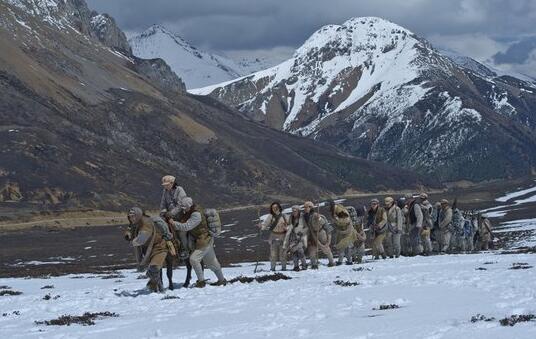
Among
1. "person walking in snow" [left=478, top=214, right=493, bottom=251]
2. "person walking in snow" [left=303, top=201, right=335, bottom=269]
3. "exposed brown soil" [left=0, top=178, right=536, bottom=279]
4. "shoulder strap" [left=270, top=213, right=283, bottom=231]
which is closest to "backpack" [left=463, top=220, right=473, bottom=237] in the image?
"person walking in snow" [left=478, top=214, right=493, bottom=251]

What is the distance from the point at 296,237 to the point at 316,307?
38.7 ft

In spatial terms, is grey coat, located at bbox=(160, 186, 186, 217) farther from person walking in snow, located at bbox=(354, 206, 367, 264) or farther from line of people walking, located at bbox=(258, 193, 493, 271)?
person walking in snow, located at bbox=(354, 206, 367, 264)

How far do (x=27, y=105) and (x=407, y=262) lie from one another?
172m

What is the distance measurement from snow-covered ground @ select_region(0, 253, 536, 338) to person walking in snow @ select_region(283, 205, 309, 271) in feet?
9.59

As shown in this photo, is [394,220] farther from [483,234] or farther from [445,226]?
[483,234]

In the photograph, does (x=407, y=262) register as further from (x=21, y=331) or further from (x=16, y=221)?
(x=16, y=221)

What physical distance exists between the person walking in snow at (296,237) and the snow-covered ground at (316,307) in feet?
9.59

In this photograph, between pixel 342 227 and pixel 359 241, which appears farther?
pixel 359 241

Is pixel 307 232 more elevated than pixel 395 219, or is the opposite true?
pixel 395 219

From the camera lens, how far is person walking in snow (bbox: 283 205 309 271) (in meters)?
28.2

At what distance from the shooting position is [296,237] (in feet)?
92.7

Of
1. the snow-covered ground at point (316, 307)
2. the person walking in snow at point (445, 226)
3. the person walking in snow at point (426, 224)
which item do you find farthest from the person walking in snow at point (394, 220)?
the snow-covered ground at point (316, 307)

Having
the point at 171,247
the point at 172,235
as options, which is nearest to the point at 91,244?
the point at 172,235

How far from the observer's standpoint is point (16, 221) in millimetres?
125625
